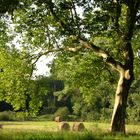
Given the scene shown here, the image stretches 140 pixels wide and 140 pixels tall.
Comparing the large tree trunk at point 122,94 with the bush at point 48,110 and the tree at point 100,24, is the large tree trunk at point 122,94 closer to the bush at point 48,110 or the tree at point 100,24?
the tree at point 100,24

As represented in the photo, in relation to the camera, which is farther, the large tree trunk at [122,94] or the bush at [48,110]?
the bush at [48,110]

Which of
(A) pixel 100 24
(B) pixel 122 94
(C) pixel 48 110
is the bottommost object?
(B) pixel 122 94

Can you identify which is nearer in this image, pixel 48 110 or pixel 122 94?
pixel 122 94

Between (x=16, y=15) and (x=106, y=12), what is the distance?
7.17 metres

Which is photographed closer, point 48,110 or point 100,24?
point 100,24

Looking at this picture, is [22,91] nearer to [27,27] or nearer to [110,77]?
[27,27]

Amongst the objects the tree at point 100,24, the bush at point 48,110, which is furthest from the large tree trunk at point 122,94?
the bush at point 48,110

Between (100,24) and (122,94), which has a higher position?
(100,24)

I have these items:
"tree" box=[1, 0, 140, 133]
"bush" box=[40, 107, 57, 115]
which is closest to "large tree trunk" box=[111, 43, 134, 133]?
"tree" box=[1, 0, 140, 133]

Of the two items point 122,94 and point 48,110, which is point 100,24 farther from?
point 48,110

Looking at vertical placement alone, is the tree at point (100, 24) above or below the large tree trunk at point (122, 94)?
above

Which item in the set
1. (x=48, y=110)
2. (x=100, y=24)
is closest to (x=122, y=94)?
(x=100, y=24)

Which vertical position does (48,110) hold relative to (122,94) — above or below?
above

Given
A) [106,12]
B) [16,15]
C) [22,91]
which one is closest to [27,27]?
[16,15]
